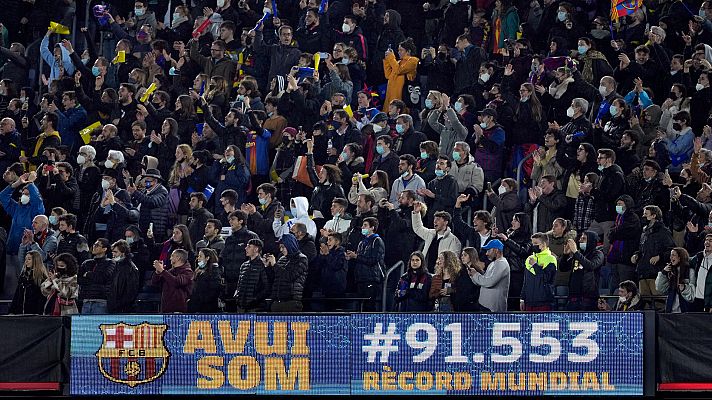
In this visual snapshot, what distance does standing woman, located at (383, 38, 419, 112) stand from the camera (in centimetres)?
2647

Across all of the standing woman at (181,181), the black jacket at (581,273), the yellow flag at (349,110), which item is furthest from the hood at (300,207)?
the black jacket at (581,273)

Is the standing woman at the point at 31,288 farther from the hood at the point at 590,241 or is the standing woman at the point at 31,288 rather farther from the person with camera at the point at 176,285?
the hood at the point at 590,241

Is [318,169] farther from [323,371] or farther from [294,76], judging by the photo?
[323,371]

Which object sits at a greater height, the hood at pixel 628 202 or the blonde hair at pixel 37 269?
the hood at pixel 628 202

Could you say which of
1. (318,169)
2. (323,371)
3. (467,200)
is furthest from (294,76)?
(323,371)

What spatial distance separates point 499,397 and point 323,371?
2.15 meters

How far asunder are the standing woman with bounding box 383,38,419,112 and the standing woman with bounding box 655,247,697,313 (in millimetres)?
7075

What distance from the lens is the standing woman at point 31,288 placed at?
21562mm

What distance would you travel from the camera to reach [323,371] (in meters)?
19.8

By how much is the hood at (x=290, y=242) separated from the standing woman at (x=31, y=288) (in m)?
3.20

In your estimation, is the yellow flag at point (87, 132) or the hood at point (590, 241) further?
the yellow flag at point (87, 132)

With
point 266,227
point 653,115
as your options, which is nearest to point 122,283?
point 266,227

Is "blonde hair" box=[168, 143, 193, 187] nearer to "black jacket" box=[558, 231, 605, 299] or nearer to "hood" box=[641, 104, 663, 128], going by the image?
"black jacket" box=[558, 231, 605, 299]

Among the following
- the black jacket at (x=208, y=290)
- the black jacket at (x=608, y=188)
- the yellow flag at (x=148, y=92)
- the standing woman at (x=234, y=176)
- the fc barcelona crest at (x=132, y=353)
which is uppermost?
the yellow flag at (x=148, y=92)
